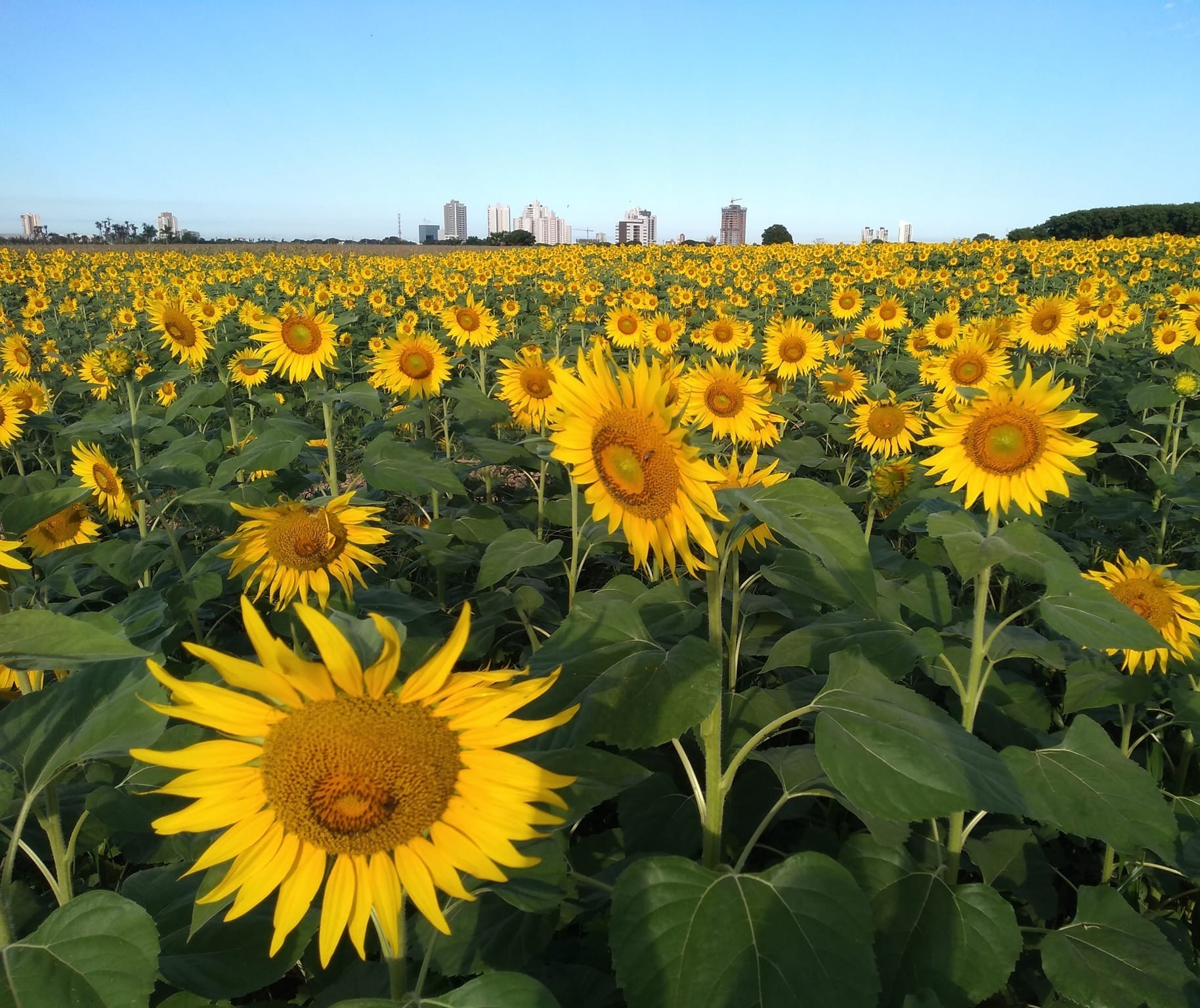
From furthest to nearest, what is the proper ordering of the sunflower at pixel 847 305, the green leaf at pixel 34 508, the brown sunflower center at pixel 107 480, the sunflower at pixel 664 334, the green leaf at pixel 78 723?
the sunflower at pixel 847 305, the sunflower at pixel 664 334, the brown sunflower center at pixel 107 480, the green leaf at pixel 34 508, the green leaf at pixel 78 723

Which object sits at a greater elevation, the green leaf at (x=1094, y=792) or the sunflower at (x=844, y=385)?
the sunflower at (x=844, y=385)

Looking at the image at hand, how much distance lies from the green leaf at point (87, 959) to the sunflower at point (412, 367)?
4.37 meters

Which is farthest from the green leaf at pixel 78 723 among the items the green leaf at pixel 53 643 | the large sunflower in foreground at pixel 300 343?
the large sunflower in foreground at pixel 300 343

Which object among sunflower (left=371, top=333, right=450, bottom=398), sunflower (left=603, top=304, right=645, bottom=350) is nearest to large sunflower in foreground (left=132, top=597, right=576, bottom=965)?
sunflower (left=371, top=333, right=450, bottom=398)

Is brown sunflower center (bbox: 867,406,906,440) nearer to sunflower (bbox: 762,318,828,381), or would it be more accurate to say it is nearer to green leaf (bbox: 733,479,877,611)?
sunflower (bbox: 762,318,828,381)

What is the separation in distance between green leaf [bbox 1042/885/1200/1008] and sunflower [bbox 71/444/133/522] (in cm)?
360

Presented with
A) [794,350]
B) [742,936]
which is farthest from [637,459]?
[794,350]

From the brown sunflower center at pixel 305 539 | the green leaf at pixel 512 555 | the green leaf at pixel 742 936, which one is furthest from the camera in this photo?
the green leaf at pixel 512 555

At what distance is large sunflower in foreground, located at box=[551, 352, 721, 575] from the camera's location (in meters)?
1.65

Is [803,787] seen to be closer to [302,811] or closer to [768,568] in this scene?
[768,568]

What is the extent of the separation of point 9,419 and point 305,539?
3902 millimetres

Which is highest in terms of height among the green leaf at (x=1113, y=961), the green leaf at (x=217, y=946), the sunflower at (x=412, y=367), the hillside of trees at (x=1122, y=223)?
the hillside of trees at (x=1122, y=223)

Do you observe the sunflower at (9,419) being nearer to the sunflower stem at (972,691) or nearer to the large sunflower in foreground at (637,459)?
the large sunflower in foreground at (637,459)

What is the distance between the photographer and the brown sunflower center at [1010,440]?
8.65 feet
